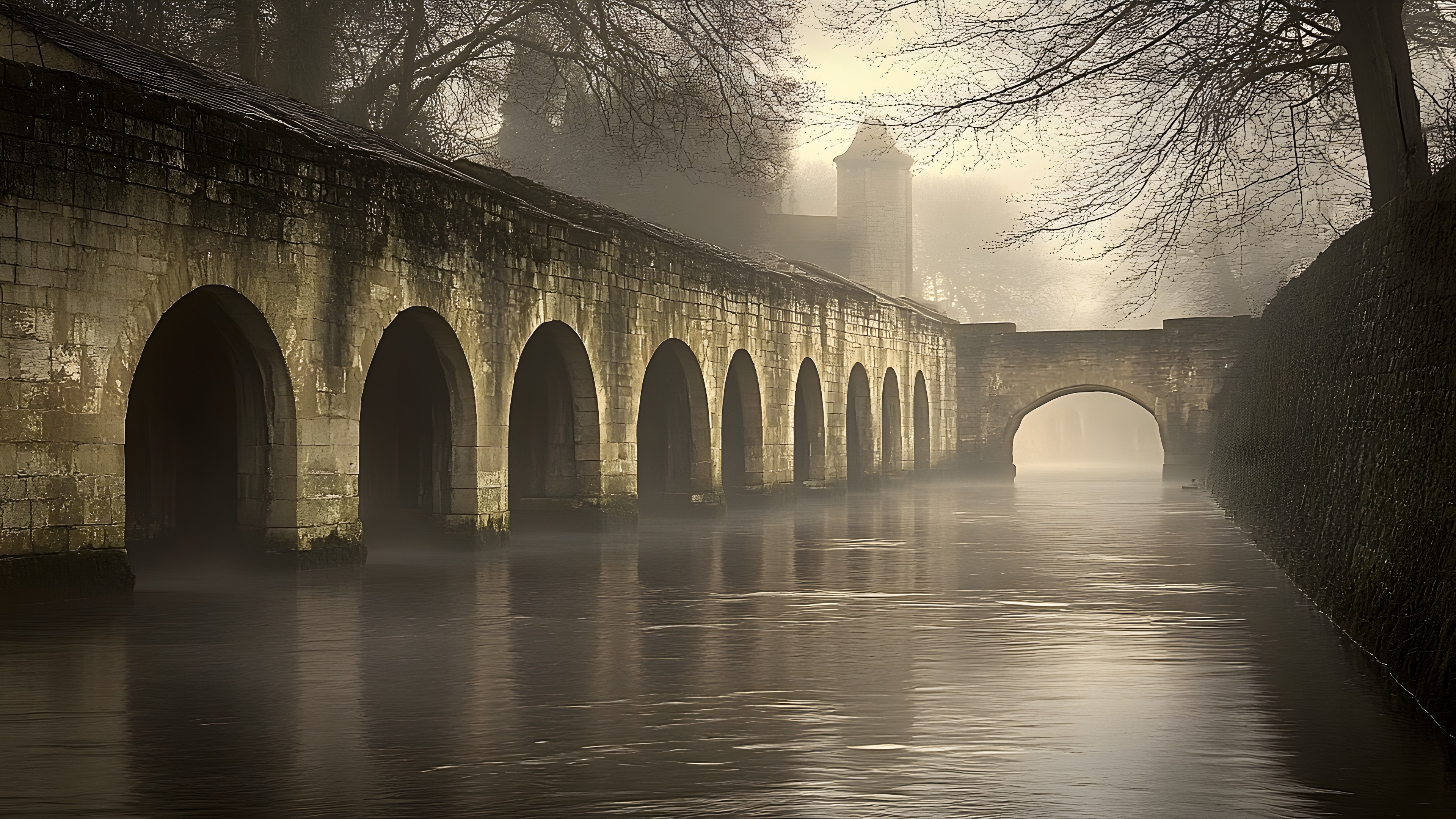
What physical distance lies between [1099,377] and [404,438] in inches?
955

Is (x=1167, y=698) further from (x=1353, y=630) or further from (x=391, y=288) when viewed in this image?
(x=391, y=288)

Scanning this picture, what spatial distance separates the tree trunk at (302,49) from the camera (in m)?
21.0

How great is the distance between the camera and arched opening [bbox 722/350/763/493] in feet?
72.3

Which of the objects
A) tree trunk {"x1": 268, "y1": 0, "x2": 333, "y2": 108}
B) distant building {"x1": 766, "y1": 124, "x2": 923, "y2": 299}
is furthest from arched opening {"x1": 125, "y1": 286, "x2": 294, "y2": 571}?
distant building {"x1": 766, "y1": 124, "x2": 923, "y2": 299}

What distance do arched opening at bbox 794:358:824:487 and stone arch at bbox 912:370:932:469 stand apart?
9.10m

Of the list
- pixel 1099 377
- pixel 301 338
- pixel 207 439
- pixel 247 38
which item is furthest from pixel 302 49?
pixel 1099 377

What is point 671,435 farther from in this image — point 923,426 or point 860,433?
point 923,426

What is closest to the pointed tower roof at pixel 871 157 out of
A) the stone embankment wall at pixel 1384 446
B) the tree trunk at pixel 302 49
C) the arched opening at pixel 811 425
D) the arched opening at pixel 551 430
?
the arched opening at pixel 811 425

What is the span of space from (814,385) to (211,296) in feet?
50.4

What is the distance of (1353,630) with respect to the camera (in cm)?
736

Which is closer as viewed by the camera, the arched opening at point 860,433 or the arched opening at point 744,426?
the arched opening at point 744,426

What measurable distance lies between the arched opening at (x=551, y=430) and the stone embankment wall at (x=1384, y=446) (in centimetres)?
735

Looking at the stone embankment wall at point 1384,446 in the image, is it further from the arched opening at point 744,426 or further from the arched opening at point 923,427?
the arched opening at point 923,427

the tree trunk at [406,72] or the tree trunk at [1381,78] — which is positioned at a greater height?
the tree trunk at [406,72]
